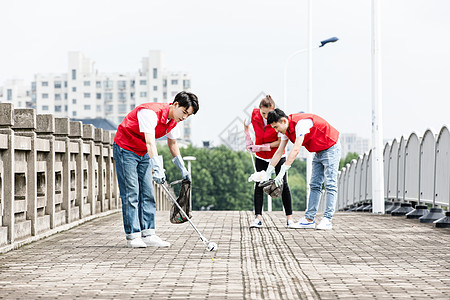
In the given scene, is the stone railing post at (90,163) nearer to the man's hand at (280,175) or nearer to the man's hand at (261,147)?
Result: the man's hand at (261,147)

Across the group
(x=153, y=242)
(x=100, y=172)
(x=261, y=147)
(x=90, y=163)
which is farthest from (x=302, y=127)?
(x=100, y=172)

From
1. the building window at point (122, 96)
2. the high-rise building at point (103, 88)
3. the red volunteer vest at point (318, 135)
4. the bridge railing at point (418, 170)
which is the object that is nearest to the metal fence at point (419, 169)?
the bridge railing at point (418, 170)

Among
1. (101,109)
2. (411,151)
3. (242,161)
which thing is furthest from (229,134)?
(411,151)

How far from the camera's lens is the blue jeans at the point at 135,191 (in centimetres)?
957

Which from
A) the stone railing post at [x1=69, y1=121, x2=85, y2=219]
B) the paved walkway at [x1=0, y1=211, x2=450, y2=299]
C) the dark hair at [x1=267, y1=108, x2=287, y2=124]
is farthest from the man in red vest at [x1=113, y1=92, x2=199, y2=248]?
the stone railing post at [x1=69, y1=121, x2=85, y2=219]

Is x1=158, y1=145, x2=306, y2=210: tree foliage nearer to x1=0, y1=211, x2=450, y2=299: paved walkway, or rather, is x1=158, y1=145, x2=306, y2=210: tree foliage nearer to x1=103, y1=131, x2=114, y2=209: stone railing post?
x1=103, y1=131, x2=114, y2=209: stone railing post

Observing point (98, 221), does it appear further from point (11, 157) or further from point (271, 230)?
point (11, 157)

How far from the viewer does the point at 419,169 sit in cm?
1599

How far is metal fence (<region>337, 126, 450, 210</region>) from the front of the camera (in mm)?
14062

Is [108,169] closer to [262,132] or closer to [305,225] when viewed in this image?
[262,132]

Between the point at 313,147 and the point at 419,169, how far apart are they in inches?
180

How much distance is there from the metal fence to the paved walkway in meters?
2.35

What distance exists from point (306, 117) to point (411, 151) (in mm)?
5811

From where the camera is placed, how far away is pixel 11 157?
30.9 feet
